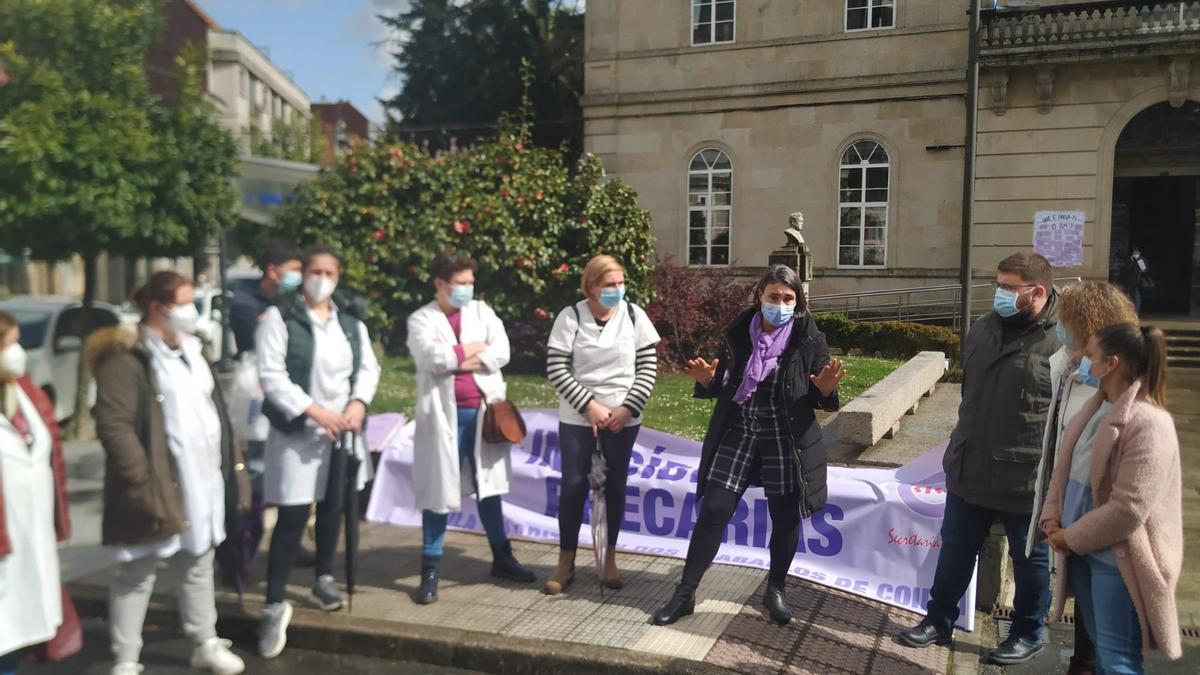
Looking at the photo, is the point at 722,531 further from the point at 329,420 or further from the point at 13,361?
the point at 13,361

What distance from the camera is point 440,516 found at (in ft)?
14.9

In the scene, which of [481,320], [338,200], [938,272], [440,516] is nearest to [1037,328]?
[938,272]

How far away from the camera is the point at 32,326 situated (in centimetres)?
329

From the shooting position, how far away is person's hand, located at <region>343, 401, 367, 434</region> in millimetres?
4031

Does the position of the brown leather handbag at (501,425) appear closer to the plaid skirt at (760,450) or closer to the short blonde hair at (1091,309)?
the plaid skirt at (760,450)

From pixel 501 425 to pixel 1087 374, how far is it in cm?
265

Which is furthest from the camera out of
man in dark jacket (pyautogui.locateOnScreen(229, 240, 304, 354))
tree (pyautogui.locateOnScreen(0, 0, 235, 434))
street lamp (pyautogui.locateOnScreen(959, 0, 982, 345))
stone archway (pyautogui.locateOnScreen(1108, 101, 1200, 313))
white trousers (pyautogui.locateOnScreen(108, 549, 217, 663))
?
stone archway (pyautogui.locateOnScreen(1108, 101, 1200, 313))

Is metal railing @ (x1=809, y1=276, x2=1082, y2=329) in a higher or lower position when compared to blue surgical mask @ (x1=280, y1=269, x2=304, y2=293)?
lower

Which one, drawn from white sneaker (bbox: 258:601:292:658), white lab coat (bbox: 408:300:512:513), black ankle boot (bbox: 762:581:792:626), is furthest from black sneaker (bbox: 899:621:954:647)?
white sneaker (bbox: 258:601:292:658)

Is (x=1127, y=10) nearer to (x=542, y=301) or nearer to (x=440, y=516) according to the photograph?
(x=542, y=301)

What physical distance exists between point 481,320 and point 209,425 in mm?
1446

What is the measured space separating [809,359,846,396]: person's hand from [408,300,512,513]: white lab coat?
5.27 feet

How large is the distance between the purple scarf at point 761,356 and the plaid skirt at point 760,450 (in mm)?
36

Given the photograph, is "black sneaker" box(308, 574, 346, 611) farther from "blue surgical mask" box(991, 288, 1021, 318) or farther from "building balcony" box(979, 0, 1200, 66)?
"building balcony" box(979, 0, 1200, 66)
